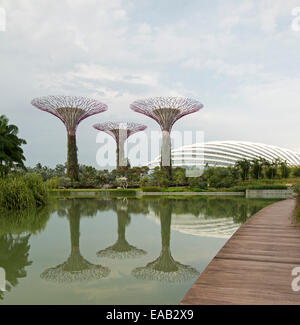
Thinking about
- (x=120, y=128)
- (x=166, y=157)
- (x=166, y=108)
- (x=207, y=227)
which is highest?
(x=166, y=108)

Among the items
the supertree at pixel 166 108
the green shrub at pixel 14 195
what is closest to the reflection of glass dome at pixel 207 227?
the green shrub at pixel 14 195

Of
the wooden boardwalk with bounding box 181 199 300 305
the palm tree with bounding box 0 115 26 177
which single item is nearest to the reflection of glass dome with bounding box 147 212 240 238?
the wooden boardwalk with bounding box 181 199 300 305

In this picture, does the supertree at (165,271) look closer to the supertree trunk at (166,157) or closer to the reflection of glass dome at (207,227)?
the reflection of glass dome at (207,227)

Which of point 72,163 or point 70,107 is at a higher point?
point 70,107

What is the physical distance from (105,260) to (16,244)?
98.0 inches

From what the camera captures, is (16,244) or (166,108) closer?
(16,244)

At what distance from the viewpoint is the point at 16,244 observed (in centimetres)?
630

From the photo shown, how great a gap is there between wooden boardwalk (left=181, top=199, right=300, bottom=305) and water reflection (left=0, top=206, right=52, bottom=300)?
2346mm

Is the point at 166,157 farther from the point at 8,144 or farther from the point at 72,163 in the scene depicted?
the point at 8,144

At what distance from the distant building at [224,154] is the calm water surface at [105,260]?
65282 millimetres

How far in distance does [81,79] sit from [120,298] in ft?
79.8

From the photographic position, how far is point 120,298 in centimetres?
329

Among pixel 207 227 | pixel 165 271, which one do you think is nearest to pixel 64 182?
pixel 207 227
